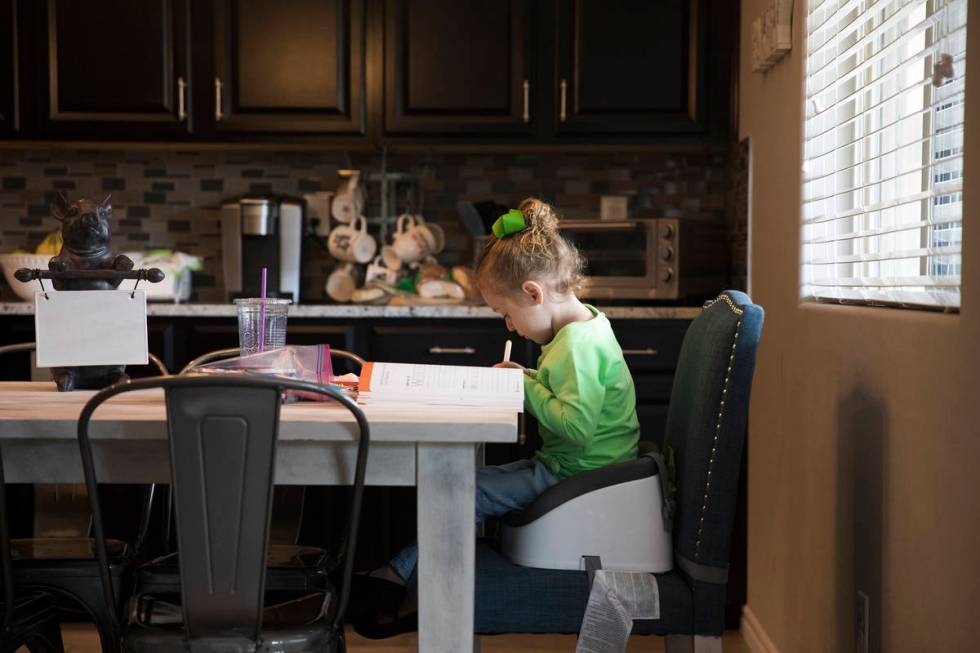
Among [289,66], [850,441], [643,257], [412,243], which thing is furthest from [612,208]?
[850,441]

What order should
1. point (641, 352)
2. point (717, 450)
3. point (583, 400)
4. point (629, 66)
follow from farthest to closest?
1. point (629, 66)
2. point (641, 352)
3. point (583, 400)
4. point (717, 450)

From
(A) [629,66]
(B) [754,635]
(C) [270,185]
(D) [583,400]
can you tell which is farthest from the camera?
(C) [270,185]

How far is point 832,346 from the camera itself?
6.70ft

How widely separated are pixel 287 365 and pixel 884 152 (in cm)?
107

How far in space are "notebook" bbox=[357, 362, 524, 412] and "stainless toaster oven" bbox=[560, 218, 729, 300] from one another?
141cm

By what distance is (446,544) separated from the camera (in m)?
1.48

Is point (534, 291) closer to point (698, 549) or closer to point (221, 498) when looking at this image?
point (698, 549)

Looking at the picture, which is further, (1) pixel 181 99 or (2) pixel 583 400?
(1) pixel 181 99

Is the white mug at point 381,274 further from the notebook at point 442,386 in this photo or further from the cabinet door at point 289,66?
the notebook at point 442,386

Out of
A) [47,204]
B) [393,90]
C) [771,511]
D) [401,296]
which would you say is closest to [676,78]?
[393,90]

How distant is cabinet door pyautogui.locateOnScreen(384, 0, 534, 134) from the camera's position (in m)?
3.22

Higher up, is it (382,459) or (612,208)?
(612,208)

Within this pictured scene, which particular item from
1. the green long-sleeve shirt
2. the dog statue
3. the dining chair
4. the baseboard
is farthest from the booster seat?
the baseboard

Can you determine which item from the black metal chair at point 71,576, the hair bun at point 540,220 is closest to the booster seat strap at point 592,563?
the hair bun at point 540,220
